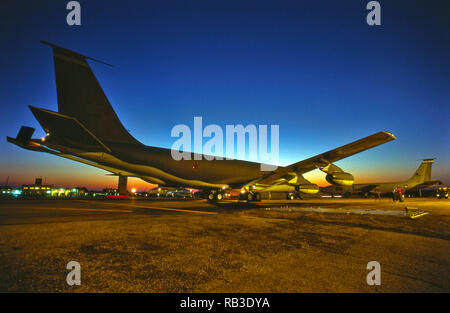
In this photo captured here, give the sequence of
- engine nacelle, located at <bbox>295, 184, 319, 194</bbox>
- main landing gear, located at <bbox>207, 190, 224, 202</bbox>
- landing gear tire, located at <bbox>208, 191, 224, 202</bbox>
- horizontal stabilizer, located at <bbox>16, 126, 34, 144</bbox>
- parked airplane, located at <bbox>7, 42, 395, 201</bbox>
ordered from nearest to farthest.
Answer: horizontal stabilizer, located at <bbox>16, 126, 34, 144</bbox> → parked airplane, located at <bbox>7, 42, 395, 201</bbox> → engine nacelle, located at <bbox>295, 184, 319, 194</bbox> → main landing gear, located at <bbox>207, 190, 224, 202</bbox> → landing gear tire, located at <bbox>208, 191, 224, 202</bbox>

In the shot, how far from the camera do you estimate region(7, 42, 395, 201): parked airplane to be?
991 cm

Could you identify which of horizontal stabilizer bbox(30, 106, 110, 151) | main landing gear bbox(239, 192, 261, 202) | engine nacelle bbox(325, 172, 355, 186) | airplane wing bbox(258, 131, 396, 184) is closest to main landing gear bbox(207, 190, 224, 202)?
main landing gear bbox(239, 192, 261, 202)

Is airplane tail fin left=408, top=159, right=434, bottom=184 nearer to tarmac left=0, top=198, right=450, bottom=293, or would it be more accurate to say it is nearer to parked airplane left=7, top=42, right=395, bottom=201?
parked airplane left=7, top=42, right=395, bottom=201

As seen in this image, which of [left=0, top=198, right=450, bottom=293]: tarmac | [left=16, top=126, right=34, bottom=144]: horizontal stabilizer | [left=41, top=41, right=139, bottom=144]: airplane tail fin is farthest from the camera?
[left=41, top=41, right=139, bottom=144]: airplane tail fin

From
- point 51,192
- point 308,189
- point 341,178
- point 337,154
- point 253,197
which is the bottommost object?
point 51,192

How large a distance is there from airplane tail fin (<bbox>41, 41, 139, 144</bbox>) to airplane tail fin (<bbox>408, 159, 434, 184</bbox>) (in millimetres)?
46620

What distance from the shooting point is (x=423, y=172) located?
35.3 metres

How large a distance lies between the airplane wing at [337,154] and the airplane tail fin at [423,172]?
33694 mm

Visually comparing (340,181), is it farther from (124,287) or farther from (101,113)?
(101,113)

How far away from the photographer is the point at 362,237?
16.3ft

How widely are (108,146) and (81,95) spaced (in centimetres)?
308

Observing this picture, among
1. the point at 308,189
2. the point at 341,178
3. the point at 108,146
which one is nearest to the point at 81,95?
the point at 108,146

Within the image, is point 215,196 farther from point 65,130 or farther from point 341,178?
point 65,130
